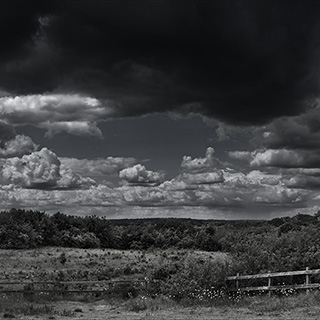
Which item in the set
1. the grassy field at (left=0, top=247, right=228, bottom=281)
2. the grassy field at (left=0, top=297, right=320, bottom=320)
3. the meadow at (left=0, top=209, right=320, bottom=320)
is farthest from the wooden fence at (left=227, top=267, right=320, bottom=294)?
the grassy field at (left=0, top=247, right=228, bottom=281)

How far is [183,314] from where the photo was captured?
18.2m

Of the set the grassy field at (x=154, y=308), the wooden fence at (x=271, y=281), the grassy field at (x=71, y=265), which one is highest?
the wooden fence at (x=271, y=281)

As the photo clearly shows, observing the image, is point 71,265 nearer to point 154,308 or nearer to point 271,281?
point 154,308

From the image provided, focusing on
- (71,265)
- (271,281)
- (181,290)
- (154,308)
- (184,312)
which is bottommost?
(71,265)

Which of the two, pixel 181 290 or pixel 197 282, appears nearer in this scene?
pixel 181 290

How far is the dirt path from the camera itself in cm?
1620

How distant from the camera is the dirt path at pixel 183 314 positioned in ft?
53.2

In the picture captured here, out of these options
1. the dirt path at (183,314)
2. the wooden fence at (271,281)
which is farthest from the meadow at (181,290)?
the wooden fence at (271,281)

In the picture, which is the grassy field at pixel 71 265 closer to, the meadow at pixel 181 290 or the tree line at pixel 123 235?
the meadow at pixel 181 290

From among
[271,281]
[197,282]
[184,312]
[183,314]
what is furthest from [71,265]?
[183,314]

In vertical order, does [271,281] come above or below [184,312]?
above

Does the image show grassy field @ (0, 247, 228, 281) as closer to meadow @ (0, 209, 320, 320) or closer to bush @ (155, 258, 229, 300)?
meadow @ (0, 209, 320, 320)

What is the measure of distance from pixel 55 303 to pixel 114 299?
2709 millimetres

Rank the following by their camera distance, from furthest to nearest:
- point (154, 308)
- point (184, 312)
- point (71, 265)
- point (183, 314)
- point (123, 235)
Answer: point (123, 235) → point (71, 265) → point (154, 308) → point (184, 312) → point (183, 314)
